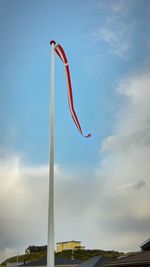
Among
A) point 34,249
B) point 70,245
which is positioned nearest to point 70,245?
point 70,245

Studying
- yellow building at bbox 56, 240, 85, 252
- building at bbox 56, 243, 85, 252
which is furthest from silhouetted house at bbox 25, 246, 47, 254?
building at bbox 56, 243, 85, 252

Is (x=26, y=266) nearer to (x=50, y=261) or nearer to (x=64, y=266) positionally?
(x=64, y=266)

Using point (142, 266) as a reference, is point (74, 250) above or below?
above

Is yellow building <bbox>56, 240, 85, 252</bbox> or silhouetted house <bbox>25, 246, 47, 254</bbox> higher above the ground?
silhouetted house <bbox>25, 246, 47, 254</bbox>

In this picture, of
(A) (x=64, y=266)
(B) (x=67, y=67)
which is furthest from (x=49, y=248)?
(A) (x=64, y=266)

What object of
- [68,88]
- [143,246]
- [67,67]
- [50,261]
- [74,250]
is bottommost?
Answer: [50,261]

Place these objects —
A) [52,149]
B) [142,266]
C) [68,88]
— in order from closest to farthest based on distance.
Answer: [52,149] < [68,88] < [142,266]

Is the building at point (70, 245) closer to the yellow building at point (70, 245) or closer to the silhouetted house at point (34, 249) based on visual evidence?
the yellow building at point (70, 245)

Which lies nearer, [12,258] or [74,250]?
[74,250]

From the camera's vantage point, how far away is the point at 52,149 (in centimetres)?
1606

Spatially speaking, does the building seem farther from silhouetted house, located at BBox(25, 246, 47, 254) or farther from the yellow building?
silhouetted house, located at BBox(25, 246, 47, 254)

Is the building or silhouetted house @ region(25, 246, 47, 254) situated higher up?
silhouetted house @ region(25, 246, 47, 254)

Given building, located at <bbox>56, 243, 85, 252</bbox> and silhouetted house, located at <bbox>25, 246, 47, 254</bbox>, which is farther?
silhouetted house, located at <bbox>25, 246, 47, 254</bbox>

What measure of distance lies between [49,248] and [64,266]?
5646cm
